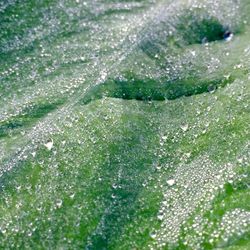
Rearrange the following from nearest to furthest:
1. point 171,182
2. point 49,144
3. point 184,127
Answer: point 171,182
point 49,144
point 184,127

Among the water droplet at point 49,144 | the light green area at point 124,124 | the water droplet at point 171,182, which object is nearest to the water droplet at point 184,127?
the light green area at point 124,124

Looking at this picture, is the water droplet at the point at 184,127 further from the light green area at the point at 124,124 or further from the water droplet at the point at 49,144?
the water droplet at the point at 49,144

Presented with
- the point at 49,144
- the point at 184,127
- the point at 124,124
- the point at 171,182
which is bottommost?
the point at 171,182

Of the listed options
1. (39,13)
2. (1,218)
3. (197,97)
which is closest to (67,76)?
(39,13)

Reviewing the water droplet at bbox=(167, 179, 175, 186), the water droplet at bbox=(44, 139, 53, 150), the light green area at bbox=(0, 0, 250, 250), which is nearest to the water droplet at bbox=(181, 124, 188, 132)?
the light green area at bbox=(0, 0, 250, 250)

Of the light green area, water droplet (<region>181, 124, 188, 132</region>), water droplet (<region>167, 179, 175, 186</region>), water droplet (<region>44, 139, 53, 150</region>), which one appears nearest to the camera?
the light green area

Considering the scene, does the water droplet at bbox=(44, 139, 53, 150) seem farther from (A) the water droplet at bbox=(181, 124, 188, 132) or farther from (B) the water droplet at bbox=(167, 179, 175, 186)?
(A) the water droplet at bbox=(181, 124, 188, 132)

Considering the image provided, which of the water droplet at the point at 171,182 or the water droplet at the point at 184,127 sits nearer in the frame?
the water droplet at the point at 171,182

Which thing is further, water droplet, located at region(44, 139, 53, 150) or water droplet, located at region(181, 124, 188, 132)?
water droplet, located at region(181, 124, 188, 132)

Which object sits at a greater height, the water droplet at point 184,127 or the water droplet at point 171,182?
the water droplet at point 184,127

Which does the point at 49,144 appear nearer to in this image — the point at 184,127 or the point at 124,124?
the point at 124,124

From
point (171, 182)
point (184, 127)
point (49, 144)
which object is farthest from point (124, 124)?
point (171, 182)

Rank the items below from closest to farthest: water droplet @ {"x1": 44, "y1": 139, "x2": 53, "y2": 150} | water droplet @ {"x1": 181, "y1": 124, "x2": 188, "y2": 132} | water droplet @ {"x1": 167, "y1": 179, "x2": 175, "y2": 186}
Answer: water droplet @ {"x1": 167, "y1": 179, "x2": 175, "y2": 186} < water droplet @ {"x1": 44, "y1": 139, "x2": 53, "y2": 150} < water droplet @ {"x1": 181, "y1": 124, "x2": 188, "y2": 132}
